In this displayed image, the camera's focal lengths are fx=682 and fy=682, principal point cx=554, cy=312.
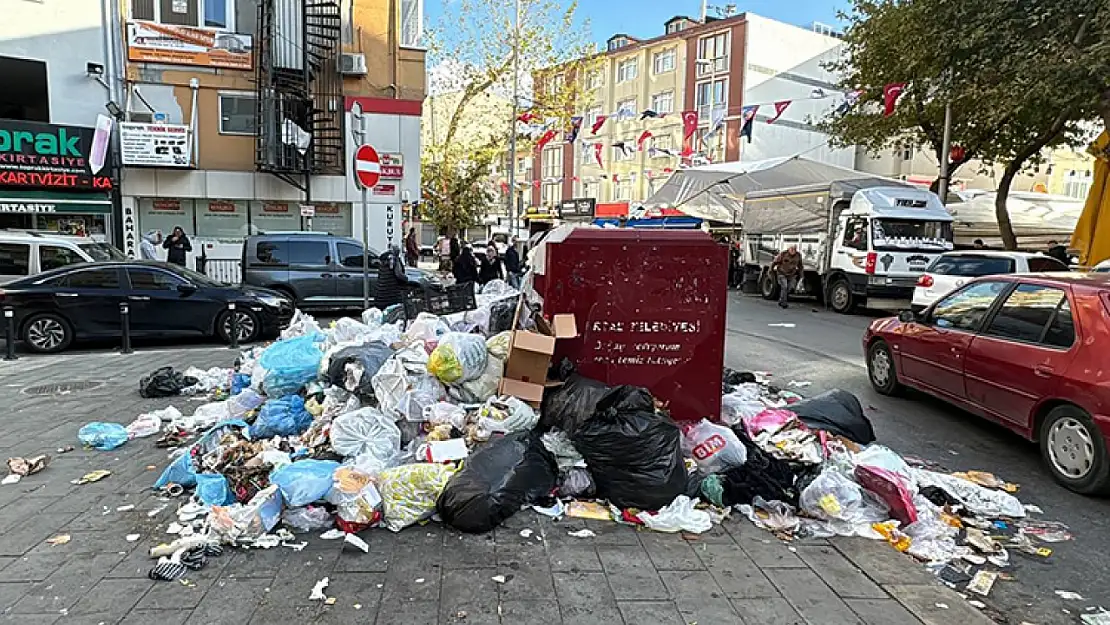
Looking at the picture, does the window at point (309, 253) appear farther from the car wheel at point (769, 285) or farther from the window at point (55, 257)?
the car wheel at point (769, 285)

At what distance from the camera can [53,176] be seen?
55.5ft

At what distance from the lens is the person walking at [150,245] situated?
1619 centimetres

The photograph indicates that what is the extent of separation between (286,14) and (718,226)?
52.8 ft

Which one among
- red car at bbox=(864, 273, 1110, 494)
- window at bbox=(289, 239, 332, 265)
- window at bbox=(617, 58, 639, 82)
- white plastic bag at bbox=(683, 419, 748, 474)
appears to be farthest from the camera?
window at bbox=(617, 58, 639, 82)

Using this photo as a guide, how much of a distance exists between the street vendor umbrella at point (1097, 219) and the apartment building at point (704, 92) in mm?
16583

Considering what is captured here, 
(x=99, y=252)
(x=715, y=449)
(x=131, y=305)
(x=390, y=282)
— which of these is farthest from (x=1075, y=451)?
(x=99, y=252)

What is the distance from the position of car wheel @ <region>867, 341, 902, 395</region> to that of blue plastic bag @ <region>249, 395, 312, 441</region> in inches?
231

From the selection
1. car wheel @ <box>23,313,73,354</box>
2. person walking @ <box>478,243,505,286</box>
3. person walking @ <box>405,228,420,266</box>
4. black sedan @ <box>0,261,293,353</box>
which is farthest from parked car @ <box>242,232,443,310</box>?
person walking @ <box>405,228,420,266</box>

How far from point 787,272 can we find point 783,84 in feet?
78.1

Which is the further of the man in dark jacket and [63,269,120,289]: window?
the man in dark jacket

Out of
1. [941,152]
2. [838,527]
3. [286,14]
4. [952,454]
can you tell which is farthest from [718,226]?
Result: [838,527]

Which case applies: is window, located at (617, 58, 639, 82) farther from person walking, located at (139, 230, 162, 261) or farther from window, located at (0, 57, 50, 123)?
person walking, located at (139, 230, 162, 261)

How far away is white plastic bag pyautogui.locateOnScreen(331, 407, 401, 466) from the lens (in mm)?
4379

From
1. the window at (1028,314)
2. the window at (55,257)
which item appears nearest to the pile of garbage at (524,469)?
the window at (1028,314)
